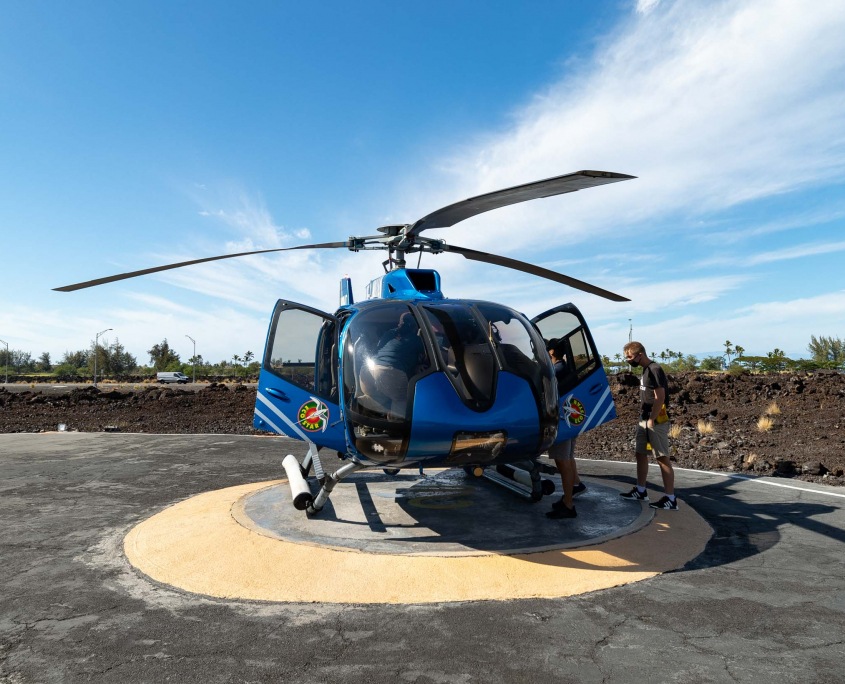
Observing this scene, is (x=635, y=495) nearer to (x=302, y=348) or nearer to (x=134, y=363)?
(x=302, y=348)

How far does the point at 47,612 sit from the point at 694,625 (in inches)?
182

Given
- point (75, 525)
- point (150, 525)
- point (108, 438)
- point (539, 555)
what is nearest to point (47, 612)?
point (150, 525)

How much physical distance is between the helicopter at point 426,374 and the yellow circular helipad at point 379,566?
0.88 meters

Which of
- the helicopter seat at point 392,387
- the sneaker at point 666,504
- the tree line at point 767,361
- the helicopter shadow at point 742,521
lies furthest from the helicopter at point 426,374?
the tree line at point 767,361

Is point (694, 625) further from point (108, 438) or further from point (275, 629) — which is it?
point (108, 438)

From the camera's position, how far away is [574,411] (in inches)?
255

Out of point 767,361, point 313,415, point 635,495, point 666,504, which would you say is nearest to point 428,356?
point 313,415

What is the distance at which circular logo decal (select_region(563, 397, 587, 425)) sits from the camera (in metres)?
6.40

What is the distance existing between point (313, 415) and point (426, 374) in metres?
1.73

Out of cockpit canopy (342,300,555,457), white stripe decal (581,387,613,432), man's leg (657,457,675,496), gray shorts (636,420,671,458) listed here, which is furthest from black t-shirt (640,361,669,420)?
cockpit canopy (342,300,555,457)

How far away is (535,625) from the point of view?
3854 millimetres

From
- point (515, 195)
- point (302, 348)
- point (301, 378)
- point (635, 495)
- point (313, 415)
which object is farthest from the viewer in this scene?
point (635, 495)

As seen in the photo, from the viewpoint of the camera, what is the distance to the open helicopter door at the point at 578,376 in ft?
21.3

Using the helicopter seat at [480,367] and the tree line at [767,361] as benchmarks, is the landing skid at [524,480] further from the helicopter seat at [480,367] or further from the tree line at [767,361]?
the tree line at [767,361]
